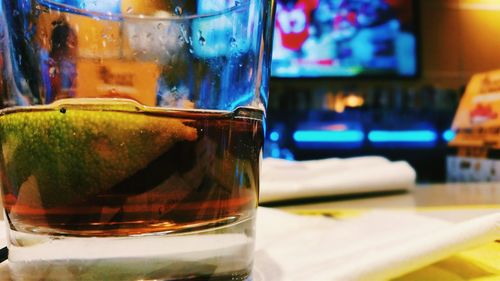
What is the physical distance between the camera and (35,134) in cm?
23

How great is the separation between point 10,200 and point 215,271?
107mm

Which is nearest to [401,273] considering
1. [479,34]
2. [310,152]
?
[310,152]

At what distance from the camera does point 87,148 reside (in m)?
0.22

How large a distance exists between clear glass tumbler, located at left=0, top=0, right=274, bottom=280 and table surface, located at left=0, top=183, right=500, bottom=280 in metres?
0.28

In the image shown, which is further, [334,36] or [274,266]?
[334,36]

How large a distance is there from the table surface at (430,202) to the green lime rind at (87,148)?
1.05ft

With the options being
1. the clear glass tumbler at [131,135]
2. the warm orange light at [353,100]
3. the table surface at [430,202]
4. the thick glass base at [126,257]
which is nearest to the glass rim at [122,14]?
the clear glass tumbler at [131,135]

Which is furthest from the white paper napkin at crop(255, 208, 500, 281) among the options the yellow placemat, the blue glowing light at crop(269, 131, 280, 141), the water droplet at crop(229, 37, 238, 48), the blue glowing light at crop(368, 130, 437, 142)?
the blue glowing light at crop(368, 130, 437, 142)

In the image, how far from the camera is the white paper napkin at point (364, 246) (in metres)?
0.25

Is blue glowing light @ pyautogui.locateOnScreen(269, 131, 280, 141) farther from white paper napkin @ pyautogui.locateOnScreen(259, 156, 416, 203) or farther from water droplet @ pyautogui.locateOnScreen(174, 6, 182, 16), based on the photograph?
water droplet @ pyautogui.locateOnScreen(174, 6, 182, 16)

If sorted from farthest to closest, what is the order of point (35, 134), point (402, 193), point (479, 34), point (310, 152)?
point (479, 34)
point (310, 152)
point (402, 193)
point (35, 134)

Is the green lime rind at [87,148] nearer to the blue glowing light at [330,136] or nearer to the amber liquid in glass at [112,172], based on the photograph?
the amber liquid in glass at [112,172]

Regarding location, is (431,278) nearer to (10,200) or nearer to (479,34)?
(10,200)

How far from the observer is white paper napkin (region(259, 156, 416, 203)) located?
2.02 feet
